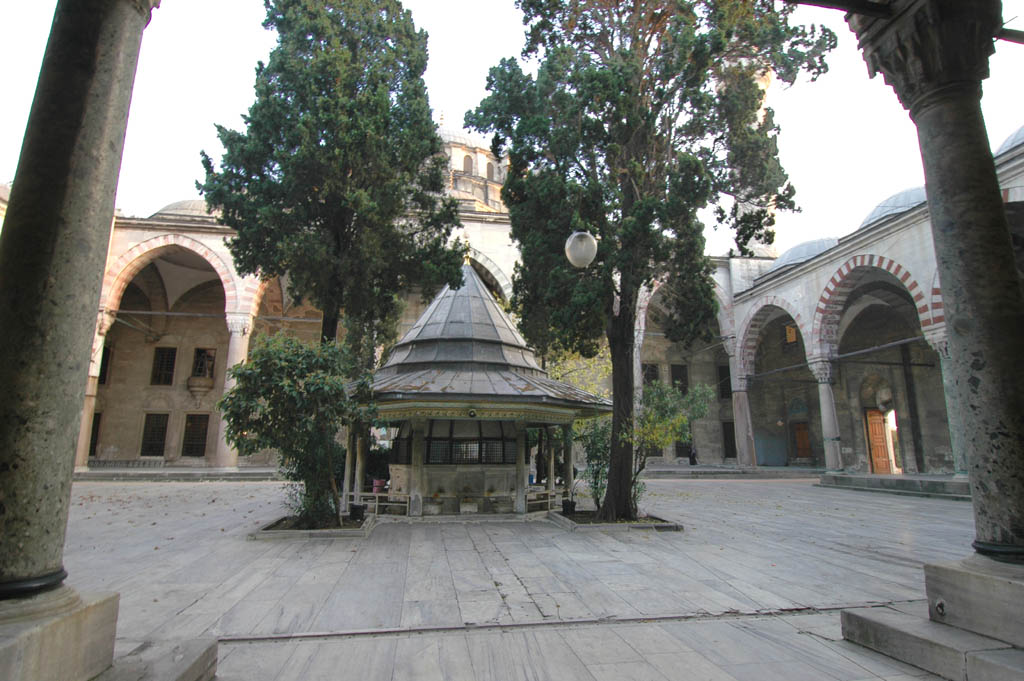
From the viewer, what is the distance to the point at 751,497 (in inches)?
472

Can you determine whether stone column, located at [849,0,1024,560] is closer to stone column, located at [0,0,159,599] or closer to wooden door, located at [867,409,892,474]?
stone column, located at [0,0,159,599]

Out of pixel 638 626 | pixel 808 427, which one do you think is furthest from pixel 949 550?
pixel 808 427

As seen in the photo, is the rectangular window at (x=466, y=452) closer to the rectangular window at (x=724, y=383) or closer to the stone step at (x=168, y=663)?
the stone step at (x=168, y=663)

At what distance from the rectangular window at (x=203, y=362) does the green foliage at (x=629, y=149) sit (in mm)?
19174

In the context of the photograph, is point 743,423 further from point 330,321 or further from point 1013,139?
point 330,321

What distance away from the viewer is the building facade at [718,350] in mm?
17766

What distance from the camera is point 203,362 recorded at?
2320cm

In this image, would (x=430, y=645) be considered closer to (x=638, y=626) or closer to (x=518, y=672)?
(x=518, y=672)

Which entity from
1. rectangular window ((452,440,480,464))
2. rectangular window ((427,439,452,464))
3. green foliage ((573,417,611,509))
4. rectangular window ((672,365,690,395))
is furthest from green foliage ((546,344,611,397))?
rectangular window ((672,365,690,395))

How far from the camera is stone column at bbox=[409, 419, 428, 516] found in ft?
26.6

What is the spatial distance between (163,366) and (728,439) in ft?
79.9

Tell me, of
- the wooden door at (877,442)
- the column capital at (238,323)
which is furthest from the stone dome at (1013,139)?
the column capital at (238,323)

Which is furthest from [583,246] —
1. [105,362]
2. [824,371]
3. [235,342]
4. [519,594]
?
[105,362]

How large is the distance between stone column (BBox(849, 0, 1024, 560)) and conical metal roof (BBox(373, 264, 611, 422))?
18.7 ft
